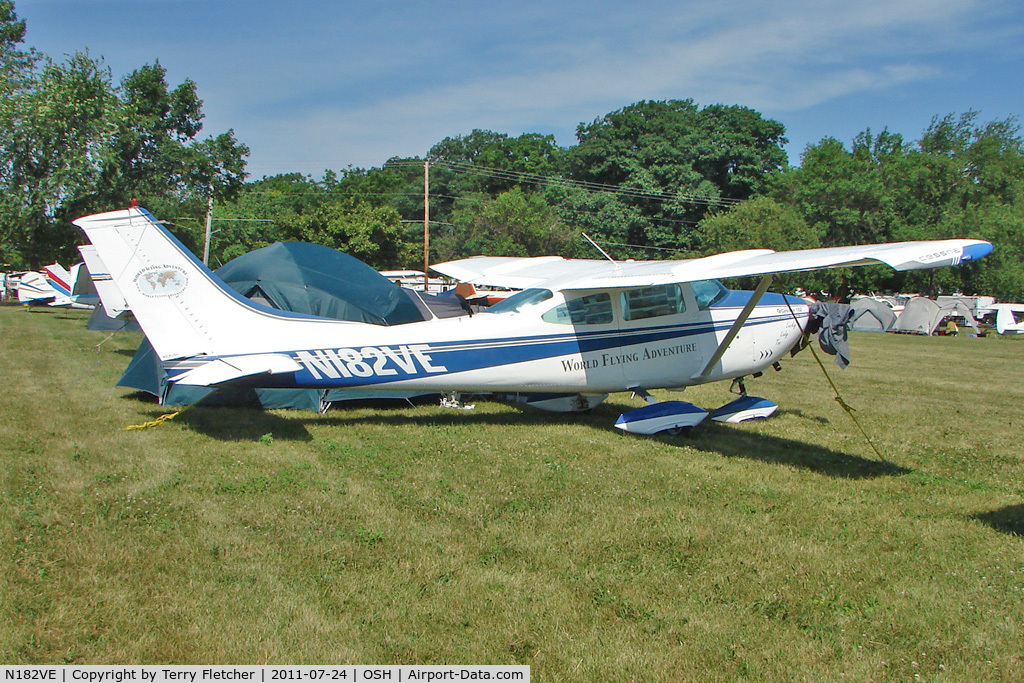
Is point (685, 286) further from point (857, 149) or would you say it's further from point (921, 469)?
point (857, 149)

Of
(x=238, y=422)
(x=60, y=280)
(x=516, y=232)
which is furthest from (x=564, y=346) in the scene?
(x=516, y=232)

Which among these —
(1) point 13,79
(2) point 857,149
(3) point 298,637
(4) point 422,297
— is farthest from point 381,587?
(2) point 857,149

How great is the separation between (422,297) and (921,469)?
30.3 ft

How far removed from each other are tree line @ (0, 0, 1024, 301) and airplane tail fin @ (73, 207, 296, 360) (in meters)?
27.1

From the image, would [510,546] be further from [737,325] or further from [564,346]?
[737,325]

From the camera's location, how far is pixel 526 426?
31.1 feet

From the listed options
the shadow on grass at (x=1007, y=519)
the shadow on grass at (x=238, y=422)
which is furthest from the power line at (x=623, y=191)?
the shadow on grass at (x=1007, y=519)

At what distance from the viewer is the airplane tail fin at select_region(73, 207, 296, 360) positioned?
7.75 metres

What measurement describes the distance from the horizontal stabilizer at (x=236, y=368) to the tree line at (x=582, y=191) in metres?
27.0

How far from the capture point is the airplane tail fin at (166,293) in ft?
25.4

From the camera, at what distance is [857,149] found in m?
71.0

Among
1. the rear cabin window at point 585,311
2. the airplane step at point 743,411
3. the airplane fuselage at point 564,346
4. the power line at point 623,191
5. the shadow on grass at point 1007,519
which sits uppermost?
the power line at point 623,191

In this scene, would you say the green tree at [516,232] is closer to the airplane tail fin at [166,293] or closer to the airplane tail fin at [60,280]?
the airplane tail fin at [60,280]

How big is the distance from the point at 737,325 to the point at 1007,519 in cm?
359
